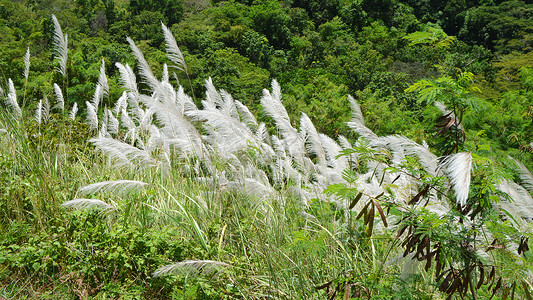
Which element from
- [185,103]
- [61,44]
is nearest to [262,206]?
[185,103]

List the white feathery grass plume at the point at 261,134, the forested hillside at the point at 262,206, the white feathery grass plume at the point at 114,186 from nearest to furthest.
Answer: the forested hillside at the point at 262,206 < the white feathery grass plume at the point at 114,186 < the white feathery grass plume at the point at 261,134

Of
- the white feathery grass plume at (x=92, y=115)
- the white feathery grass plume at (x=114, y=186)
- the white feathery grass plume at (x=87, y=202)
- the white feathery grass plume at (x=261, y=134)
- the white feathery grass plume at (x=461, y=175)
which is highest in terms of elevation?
the white feathery grass plume at (x=461, y=175)

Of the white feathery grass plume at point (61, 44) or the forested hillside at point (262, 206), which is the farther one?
the white feathery grass plume at point (61, 44)

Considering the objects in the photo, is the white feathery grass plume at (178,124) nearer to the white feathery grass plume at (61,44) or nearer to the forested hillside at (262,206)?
the forested hillside at (262,206)

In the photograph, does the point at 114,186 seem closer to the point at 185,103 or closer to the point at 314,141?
the point at 314,141

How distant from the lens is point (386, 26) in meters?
33.7

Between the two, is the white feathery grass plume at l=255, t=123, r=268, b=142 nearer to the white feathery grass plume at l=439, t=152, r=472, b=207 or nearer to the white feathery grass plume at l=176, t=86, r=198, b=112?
the white feathery grass plume at l=176, t=86, r=198, b=112

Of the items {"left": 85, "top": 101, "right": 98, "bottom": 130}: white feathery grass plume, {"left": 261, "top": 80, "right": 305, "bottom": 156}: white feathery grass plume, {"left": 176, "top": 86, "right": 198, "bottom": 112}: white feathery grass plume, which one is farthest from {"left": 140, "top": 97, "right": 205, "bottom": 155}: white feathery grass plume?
{"left": 85, "top": 101, "right": 98, "bottom": 130}: white feathery grass plume

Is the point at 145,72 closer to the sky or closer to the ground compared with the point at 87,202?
closer to the sky

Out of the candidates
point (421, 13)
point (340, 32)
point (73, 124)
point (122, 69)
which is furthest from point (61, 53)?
point (421, 13)

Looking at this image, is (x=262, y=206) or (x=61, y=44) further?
(x=61, y=44)

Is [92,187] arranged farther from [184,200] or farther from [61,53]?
[61,53]

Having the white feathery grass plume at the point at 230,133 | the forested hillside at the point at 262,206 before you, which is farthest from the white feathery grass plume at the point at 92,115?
the white feathery grass plume at the point at 230,133

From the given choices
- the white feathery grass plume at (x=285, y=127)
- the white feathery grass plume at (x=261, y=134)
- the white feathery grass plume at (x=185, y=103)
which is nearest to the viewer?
the white feathery grass plume at (x=285, y=127)
